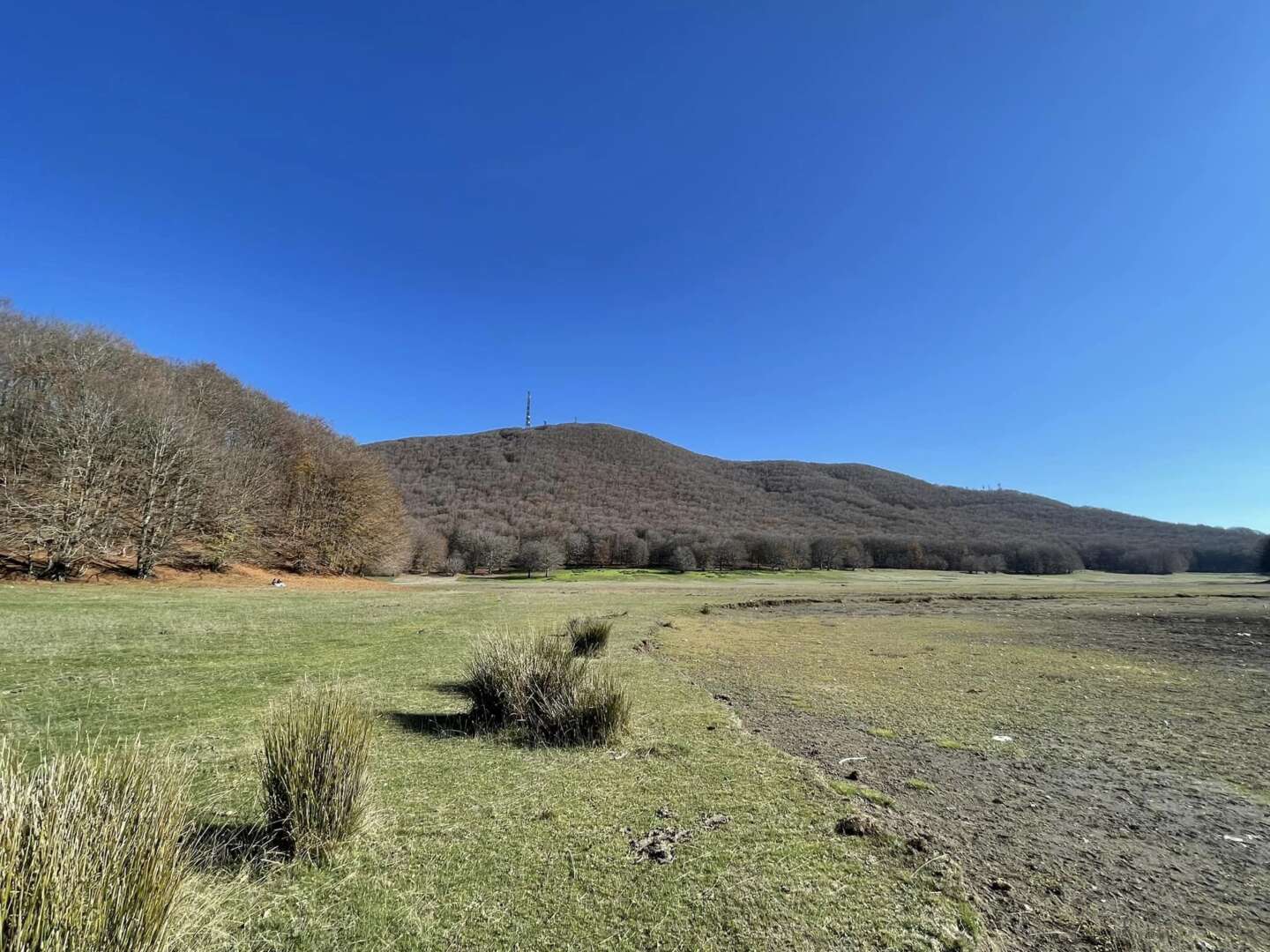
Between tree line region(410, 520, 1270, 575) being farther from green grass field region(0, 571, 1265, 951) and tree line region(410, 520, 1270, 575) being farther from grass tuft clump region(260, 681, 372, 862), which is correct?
grass tuft clump region(260, 681, 372, 862)

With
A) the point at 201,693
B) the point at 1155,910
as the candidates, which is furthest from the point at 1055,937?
the point at 201,693

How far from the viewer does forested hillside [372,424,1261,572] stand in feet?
291

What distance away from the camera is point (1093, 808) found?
557 cm

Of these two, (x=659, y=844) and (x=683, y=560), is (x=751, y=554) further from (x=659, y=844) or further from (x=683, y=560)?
(x=659, y=844)

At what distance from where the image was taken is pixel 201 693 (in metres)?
8.38

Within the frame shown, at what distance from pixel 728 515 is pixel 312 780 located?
111471 millimetres

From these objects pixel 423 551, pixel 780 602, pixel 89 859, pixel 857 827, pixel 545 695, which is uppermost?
pixel 89 859

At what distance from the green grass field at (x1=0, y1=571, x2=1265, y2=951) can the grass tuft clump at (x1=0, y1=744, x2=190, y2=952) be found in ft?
2.41

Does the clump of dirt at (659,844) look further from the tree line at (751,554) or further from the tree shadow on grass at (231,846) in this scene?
the tree line at (751,554)

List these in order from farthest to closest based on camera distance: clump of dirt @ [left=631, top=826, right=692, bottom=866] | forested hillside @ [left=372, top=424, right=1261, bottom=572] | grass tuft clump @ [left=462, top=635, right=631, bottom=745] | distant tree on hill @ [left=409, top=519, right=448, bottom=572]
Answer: forested hillside @ [left=372, top=424, right=1261, bottom=572]
distant tree on hill @ [left=409, top=519, right=448, bottom=572]
grass tuft clump @ [left=462, top=635, right=631, bottom=745]
clump of dirt @ [left=631, top=826, right=692, bottom=866]

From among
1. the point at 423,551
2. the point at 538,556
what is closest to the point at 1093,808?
the point at 423,551

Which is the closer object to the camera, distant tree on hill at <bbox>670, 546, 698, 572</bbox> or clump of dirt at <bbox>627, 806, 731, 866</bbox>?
clump of dirt at <bbox>627, 806, 731, 866</bbox>

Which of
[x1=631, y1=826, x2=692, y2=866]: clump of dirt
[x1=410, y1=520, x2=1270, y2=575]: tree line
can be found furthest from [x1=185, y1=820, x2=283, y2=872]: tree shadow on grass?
[x1=410, y1=520, x2=1270, y2=575]: tree line

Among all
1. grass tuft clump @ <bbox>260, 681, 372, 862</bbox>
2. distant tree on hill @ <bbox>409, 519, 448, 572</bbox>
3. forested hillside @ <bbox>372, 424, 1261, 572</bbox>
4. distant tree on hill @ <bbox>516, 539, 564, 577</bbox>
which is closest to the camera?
grass tuft clump @ <bbox>260, 681, 372, 862</bbox>
